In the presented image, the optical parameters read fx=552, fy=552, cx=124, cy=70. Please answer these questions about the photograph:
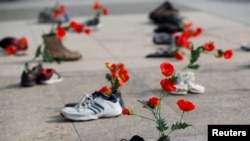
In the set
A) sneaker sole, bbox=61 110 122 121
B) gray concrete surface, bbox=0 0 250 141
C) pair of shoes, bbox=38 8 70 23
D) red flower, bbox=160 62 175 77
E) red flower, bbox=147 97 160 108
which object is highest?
red flower, bbox=160 62 175 77

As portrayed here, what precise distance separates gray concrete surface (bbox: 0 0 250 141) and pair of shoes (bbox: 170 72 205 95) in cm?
8

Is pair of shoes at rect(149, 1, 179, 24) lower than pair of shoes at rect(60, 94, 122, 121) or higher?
lower

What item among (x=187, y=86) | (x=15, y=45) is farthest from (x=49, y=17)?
(x=187, y=86)

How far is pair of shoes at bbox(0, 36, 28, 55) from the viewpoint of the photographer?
959 centimetres

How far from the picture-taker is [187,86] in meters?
6.82

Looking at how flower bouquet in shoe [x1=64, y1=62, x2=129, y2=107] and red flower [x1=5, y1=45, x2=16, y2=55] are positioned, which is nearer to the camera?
flower bouquet in shoe [x1=64, y1=62, x2=129, y2=107]

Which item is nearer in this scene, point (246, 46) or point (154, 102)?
point (154, 102)

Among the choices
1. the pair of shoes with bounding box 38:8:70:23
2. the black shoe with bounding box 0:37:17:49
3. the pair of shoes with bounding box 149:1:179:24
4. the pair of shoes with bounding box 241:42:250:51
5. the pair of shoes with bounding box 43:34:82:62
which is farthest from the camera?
the pair of shoes with bounding box 38:8:70:23

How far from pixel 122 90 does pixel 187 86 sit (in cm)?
86

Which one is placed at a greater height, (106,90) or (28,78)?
(106,90)

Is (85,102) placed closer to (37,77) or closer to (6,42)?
(37,77)

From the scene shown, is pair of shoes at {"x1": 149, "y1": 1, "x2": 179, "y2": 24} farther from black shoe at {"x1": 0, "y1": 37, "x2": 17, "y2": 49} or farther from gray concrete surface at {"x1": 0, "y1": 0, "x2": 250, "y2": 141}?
black shoe at {"x1": 0, "y1": 37, "x2": 17, "y2": 49}

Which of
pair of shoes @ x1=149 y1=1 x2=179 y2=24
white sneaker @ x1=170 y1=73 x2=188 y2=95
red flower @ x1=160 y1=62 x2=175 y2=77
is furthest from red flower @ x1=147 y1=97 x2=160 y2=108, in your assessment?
pair of shoes @ x1=149 y1=1 x2=179 y2=24

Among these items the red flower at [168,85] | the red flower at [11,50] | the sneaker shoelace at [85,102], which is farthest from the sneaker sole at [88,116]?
the red flower at [11,50]
